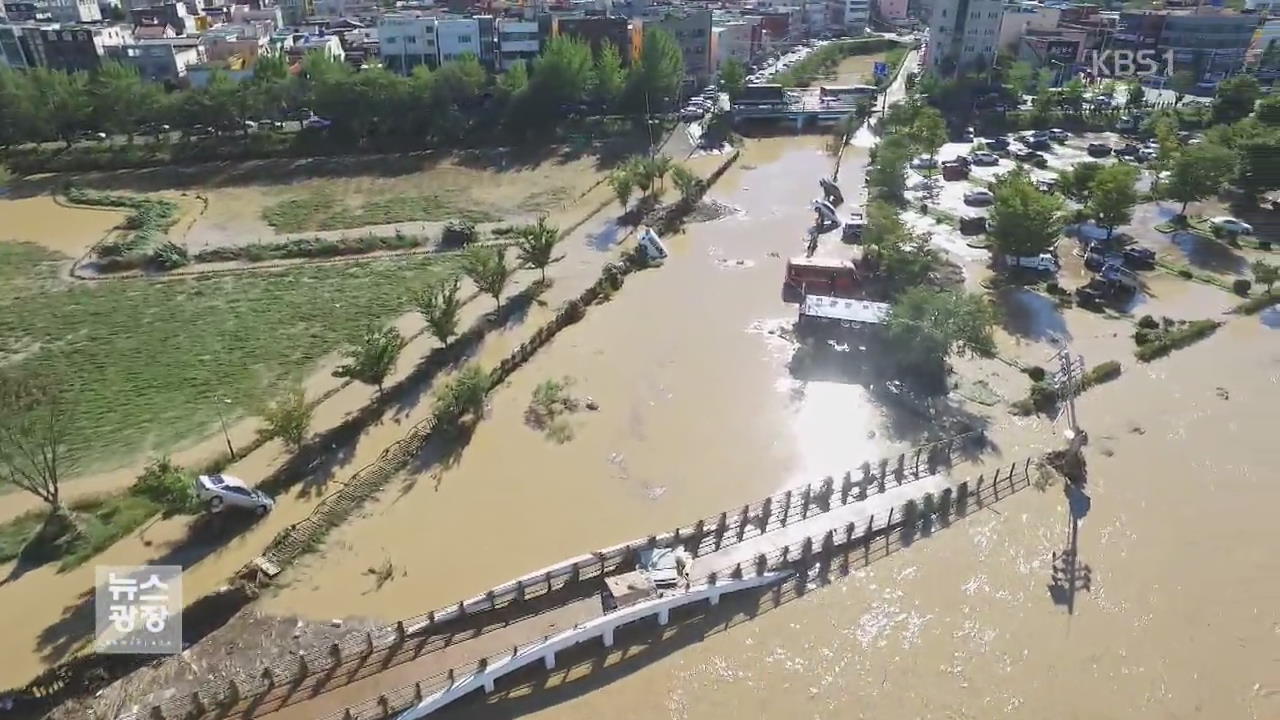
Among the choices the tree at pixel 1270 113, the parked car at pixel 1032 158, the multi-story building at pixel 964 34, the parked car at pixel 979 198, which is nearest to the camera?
the parked car at pixel 979 198

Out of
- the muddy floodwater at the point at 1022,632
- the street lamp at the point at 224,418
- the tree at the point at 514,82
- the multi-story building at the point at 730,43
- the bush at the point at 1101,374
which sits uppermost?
the multi-story building at the point at 730,43

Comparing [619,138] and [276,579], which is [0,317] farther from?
[619,138]

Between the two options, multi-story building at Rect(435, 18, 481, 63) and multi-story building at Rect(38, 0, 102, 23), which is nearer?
multi-story building at Rect(435, 18, 481, 63)

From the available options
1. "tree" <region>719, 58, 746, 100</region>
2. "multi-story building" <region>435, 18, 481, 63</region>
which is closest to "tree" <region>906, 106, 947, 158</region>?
"tree" <region>719, 58, 746, 100</region>

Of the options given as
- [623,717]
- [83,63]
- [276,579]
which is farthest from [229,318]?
[83,63]

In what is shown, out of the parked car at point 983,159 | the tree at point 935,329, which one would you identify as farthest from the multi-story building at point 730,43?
the tree at point 935,329

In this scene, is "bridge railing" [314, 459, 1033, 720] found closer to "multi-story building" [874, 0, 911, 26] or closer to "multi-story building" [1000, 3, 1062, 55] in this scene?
"multi-story building" [1000, 3, 1062, 55]

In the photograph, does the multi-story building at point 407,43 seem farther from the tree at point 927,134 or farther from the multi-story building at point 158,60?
the tree at point 927,134
